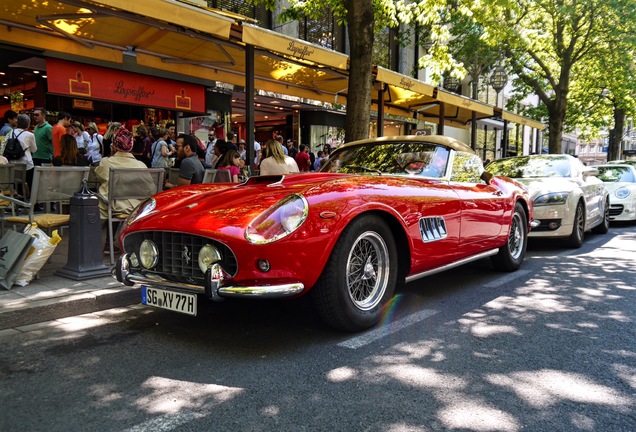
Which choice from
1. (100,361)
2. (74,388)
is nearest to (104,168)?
(100,361)

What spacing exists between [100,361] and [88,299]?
126cm

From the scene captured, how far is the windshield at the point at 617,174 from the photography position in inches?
457

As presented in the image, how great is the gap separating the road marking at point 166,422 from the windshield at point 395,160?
9.35 feet

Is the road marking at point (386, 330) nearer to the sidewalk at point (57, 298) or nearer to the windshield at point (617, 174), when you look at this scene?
the sidewalk at point (57, 298)

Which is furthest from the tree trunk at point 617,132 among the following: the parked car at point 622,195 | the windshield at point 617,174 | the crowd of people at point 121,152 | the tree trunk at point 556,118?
the crowd of people at point 121,152

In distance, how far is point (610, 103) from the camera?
2852 cm

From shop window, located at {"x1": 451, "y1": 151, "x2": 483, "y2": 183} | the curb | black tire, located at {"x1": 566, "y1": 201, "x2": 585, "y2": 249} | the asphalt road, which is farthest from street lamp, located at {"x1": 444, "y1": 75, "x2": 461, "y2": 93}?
the curb

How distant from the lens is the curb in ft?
12.6

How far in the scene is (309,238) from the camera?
10.2ft

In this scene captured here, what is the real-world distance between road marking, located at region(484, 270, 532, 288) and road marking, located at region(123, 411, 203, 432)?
3.64 meters

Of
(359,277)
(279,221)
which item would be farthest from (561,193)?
(279,221)

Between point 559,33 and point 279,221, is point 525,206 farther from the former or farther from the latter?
point 559,33

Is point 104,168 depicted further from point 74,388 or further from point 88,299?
point 74,388

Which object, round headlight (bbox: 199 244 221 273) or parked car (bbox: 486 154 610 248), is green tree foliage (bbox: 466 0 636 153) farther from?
round headlight (bbox: 199 244 221 273)
